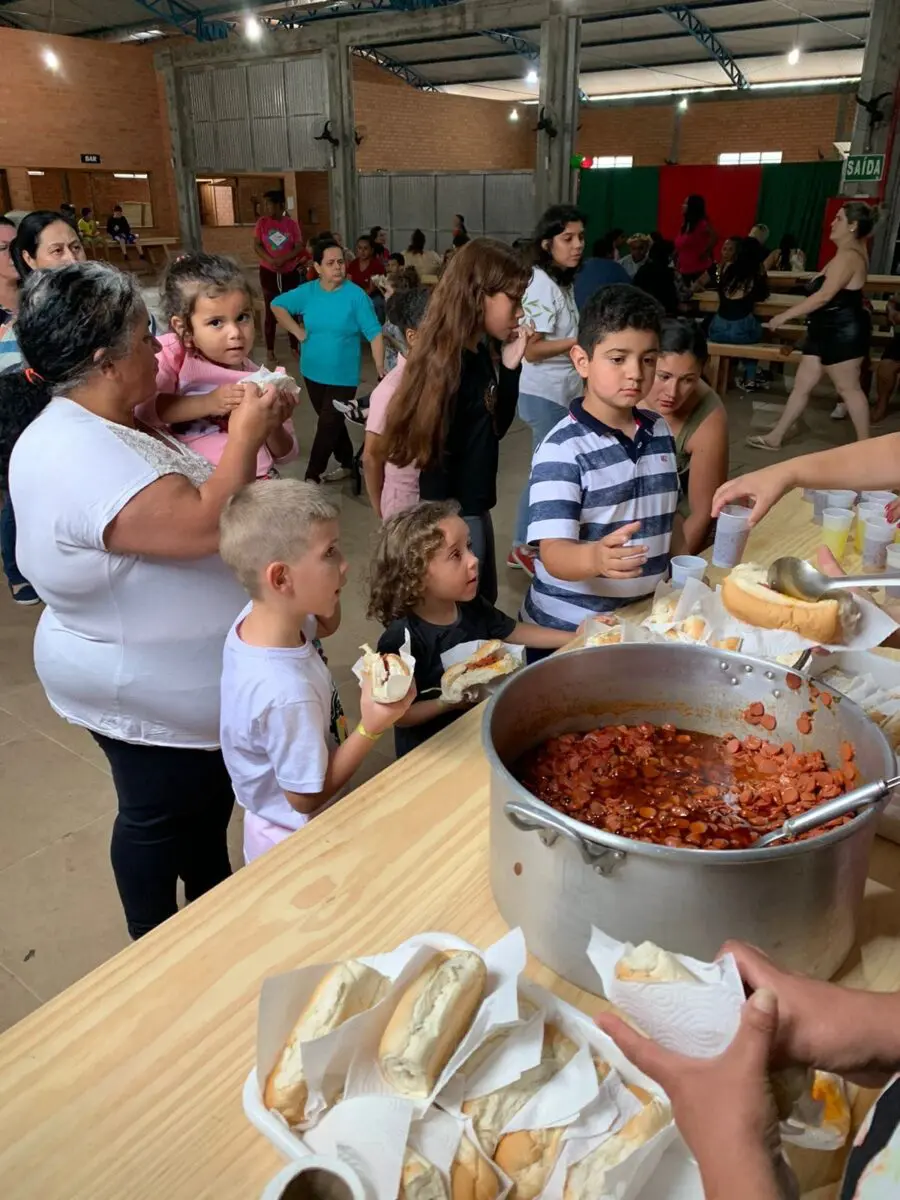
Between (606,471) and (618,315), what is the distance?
38 centimetres

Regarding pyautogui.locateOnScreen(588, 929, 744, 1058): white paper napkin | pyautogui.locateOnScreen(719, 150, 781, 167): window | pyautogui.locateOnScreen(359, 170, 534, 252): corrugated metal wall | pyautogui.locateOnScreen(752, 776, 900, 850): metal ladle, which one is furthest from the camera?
pyautogui.locateOnScreen(719, 150, 781, 167): window

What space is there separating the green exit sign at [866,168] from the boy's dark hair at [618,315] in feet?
25.6

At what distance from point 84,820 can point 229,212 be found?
19.8m

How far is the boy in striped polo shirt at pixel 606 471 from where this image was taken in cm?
205

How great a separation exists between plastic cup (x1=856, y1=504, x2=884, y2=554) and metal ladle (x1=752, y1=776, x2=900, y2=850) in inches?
63.2

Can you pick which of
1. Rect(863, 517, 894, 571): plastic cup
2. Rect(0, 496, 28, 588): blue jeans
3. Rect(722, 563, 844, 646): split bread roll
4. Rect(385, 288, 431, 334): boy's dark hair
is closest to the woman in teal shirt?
Rect(385, 288, 431, 334): boy's dark hair

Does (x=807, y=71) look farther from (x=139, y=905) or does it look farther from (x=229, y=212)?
(x=139, y=905)

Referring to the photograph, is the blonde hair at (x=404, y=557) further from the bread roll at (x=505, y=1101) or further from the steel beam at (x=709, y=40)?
the steel beam at (x=709, y=40)

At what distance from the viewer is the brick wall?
15.5m

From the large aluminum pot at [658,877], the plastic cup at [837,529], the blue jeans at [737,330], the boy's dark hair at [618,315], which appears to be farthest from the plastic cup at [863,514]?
the blue jeans at [737,330]

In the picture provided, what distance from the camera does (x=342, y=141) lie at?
507 inches

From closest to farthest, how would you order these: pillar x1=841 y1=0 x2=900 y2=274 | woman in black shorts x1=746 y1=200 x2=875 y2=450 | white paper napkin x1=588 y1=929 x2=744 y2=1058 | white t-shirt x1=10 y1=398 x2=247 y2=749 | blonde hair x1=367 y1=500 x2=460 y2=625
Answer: white paper napkin x1=588 y1=929 x2=744 y2=1058 < white t-shirt x1=10 y1=398 x2=247 y2=749 < blonde hair x1=367 y1=500 x2=460 y2=625 < woman in black shorts x1=746 y1=200 x2=875 y2=450 < pillar x1=841 y1=0 x2=900 y2=274

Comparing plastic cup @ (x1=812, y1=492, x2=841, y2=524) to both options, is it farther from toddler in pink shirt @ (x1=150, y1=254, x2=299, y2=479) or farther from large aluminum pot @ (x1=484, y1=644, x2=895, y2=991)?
Answer: toddler in pink shirt @ (x1=150, y1=254, x2=299, y2=479)

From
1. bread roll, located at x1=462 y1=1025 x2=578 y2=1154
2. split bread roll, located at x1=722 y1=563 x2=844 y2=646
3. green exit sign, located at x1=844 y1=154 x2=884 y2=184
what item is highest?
green exit sign, located at x1=844 y1=154 x2=884 y2=184
